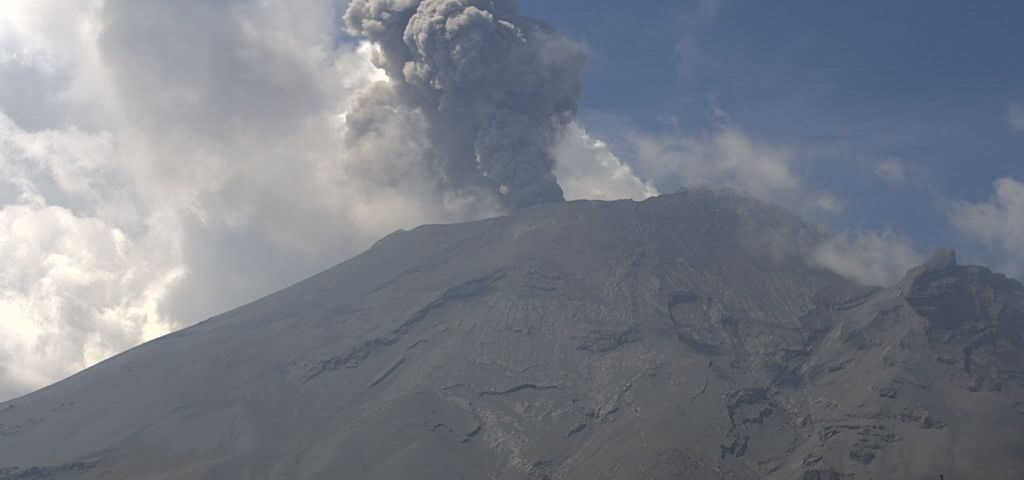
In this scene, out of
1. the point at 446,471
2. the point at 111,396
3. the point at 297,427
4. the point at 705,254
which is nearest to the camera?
the point at 446,471

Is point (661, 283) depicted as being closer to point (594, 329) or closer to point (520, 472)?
point (594, 329)

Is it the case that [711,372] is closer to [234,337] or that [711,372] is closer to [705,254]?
[705,254]

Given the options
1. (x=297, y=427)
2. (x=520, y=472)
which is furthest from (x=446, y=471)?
(x=297, y=427)

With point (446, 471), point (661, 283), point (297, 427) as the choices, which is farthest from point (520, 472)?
point (661, 283)

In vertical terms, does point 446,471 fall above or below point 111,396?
below

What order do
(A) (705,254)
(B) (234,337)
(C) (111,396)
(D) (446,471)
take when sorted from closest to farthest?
(D) (446,471)
(C) (111,396)
(B) (234,337)
(A) (705,254)

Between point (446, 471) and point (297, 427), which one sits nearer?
point (446, 471)

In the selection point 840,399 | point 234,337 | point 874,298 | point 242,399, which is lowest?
point 840,399
